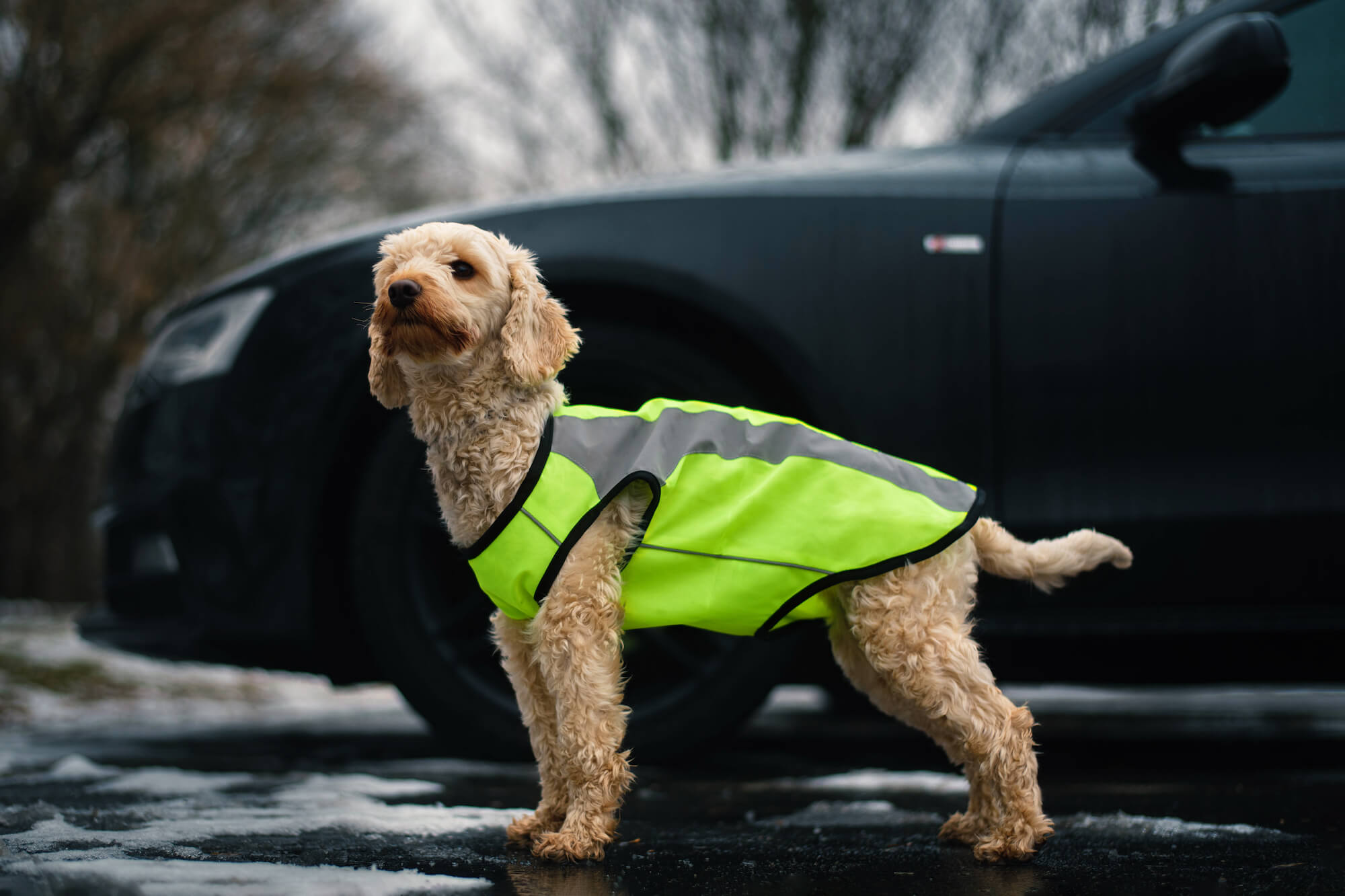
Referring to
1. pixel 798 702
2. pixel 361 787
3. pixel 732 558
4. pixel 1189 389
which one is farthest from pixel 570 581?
pixel 798 702

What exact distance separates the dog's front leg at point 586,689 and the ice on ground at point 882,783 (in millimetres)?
815

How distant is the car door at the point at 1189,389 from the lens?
8.61 feet

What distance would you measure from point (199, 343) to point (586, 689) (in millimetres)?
1682

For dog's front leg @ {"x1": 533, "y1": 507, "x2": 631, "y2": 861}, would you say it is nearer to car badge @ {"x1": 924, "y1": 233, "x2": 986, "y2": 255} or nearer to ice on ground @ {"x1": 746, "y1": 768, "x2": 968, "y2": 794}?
ice on ground @ {"x1": 746, "y1": 768, "x2": 968, "y2": 794}

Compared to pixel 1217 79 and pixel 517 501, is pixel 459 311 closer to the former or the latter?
pixel 517 501

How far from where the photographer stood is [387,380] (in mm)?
2160

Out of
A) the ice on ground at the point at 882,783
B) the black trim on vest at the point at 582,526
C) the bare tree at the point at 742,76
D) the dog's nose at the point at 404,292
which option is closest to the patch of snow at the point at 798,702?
the ice on ground at the point at 882,783

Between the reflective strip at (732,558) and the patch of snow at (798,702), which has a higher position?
the reflective strip at (732,558)

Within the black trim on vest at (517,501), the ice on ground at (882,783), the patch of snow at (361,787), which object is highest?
the black trim on vest at (517,501)

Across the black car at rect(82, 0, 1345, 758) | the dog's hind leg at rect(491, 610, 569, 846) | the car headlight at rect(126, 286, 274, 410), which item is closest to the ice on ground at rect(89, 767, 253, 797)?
the black car at rect(82, 0, 1345, 758)

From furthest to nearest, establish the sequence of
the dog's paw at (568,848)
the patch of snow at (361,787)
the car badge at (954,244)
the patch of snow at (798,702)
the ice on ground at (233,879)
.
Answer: the patch of snow at (798,702), the car badge at (954,244), the patch of snow at (361,787), the dog's paw at (568,848), the ice on ground at (233,879)

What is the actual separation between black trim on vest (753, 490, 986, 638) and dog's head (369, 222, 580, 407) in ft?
2.22

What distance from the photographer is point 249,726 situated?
152 inches

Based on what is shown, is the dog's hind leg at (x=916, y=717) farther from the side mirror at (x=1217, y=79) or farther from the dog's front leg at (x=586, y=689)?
the side mirror at (x=1217, y=79)
